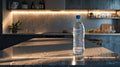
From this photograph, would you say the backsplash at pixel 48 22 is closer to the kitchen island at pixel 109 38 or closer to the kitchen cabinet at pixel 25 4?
the kitchen cabinet at pixel 25 4

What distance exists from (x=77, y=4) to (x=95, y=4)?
0.48 m

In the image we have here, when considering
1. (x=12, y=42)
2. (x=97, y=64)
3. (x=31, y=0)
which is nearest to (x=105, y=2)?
(x=31, y=0)

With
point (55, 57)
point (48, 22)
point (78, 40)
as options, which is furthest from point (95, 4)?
point (55, 57)

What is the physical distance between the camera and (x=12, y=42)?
21.1 ft

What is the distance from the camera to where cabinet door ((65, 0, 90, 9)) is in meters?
6.67

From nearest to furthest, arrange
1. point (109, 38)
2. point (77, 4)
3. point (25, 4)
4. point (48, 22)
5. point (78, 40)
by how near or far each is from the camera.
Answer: point (78, 40) → point (109, 38) → point (77, 4) → point (25, 4) → point (48, 22)

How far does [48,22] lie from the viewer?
7117 millimetres

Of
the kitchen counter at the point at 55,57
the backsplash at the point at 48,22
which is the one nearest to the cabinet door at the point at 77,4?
the backsplash at the point at 48,22

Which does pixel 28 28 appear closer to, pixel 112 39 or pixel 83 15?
pixel 83 15

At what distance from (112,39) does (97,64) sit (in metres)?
5.27

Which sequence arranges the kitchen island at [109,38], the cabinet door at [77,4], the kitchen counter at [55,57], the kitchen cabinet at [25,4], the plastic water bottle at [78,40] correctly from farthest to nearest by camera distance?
the kitchen cabinet at [25,4] → the cabinet door at [77,4] → the kitchen island at [109,38] → the plastic water bottle at [78,40] → the kitchen counter at [55,57]

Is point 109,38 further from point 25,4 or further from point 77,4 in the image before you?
point 25,4

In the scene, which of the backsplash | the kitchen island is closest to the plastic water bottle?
the kitchen island

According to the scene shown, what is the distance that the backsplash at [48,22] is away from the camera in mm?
7117
